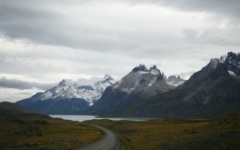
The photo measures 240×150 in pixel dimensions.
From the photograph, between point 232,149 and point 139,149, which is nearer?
point 232,149

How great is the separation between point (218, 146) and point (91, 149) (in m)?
24.3

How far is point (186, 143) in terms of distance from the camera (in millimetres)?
56562

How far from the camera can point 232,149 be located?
4500 cm

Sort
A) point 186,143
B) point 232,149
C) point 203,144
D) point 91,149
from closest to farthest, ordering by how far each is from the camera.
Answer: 1. point 232,149
2. point 203,144
3. point 186,143
4. point 91,149

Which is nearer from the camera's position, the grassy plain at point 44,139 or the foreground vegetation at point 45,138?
the grassy plain at point 44,139

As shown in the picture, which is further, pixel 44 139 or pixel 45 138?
pixel 45 138

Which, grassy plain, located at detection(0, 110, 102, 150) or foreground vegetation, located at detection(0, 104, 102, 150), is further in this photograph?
foreground vegetation, located at detection(0, 104, 102, 150)

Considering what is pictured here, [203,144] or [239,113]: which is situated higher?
[239,113]

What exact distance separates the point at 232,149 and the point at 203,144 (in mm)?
7439

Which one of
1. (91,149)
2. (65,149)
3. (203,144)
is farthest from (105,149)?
(203,144)

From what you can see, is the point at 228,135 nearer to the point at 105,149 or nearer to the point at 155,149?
the point at 155,149

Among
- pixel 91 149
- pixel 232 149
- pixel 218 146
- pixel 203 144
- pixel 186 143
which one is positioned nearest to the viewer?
pixel 232 149

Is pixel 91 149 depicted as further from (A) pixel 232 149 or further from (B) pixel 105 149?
(A) pixel 232 149

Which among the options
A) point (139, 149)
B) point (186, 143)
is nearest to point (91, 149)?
point (139, 149)
